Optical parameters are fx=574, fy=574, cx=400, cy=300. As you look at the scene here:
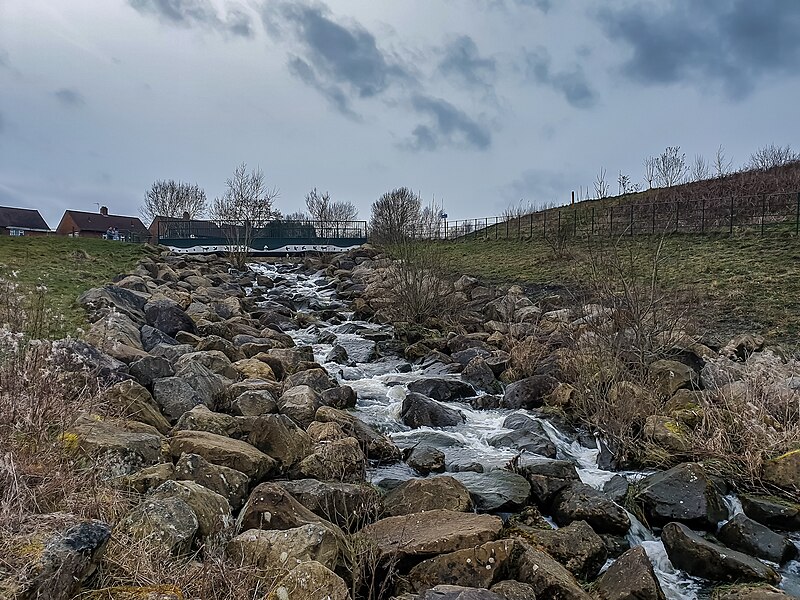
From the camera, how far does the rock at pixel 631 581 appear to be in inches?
172

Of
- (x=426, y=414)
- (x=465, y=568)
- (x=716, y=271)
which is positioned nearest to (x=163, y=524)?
(x=465, y=568)

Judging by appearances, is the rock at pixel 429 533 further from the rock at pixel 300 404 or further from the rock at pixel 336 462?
the rock at pixel 300 404

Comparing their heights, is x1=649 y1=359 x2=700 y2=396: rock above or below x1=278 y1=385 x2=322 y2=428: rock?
above

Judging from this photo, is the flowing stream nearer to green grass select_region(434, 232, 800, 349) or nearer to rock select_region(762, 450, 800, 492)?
rock select_region(762, 450, 800, 492)

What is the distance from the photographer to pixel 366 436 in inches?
301

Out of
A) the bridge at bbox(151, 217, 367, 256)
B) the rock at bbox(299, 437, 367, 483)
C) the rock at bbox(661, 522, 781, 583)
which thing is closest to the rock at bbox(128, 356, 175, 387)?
the rock at bbox(299, 437, 367, 483)

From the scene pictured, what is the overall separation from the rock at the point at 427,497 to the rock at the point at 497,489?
0.44 meters

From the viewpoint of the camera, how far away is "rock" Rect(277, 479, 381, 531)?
511cm

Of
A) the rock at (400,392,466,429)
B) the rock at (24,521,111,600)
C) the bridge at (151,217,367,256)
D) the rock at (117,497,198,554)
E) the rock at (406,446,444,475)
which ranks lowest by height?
the rock at (406,446,444,475)

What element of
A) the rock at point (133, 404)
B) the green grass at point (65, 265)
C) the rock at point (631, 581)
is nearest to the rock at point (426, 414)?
the rock at point (133, 404)

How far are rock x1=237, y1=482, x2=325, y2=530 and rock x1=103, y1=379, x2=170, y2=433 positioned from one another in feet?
7.99

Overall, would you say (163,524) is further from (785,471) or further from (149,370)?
(785,471)

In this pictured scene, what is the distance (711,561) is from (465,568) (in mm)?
2354

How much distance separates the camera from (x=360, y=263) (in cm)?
2964
